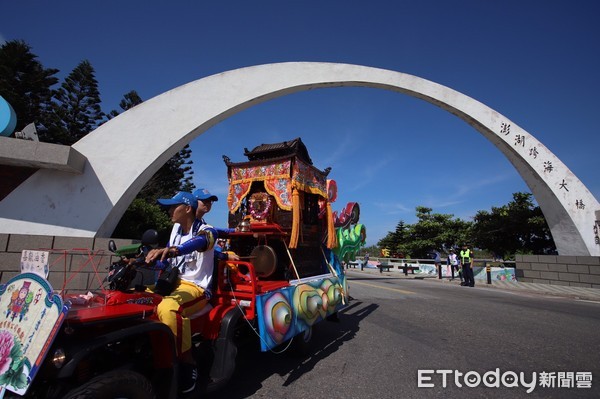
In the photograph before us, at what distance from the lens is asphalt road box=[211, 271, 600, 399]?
294 centimetres

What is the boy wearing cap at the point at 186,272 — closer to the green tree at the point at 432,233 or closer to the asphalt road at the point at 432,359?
the asphalt road at the point at 432,359

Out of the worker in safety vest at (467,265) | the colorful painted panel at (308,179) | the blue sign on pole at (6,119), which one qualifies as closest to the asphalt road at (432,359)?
the colorful painted panel at (308,179)

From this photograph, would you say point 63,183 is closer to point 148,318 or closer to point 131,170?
point 131,170

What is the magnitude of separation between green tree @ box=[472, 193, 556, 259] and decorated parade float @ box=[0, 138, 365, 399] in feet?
69.9

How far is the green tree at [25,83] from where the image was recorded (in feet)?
65.2

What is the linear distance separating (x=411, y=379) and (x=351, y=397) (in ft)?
2.62

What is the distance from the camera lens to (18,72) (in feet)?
69.1

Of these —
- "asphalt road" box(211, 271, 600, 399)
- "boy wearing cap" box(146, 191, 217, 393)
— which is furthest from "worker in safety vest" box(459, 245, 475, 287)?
"boy wearing cap" box(146, 191, 217, 393)

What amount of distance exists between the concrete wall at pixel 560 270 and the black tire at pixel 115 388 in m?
15.1

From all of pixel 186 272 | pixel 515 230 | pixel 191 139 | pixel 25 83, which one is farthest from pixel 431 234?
pixel 25 83

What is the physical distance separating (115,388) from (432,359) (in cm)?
348

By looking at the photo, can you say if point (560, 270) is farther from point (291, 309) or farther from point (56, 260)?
point (56, 260)

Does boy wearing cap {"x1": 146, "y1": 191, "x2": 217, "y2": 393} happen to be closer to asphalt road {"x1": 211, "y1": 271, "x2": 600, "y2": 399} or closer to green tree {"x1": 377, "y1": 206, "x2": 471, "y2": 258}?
asphalt road {"x1": 211, "y1": 271, "x2": 600, "y2": 399}

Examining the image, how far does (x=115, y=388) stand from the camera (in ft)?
5.41
